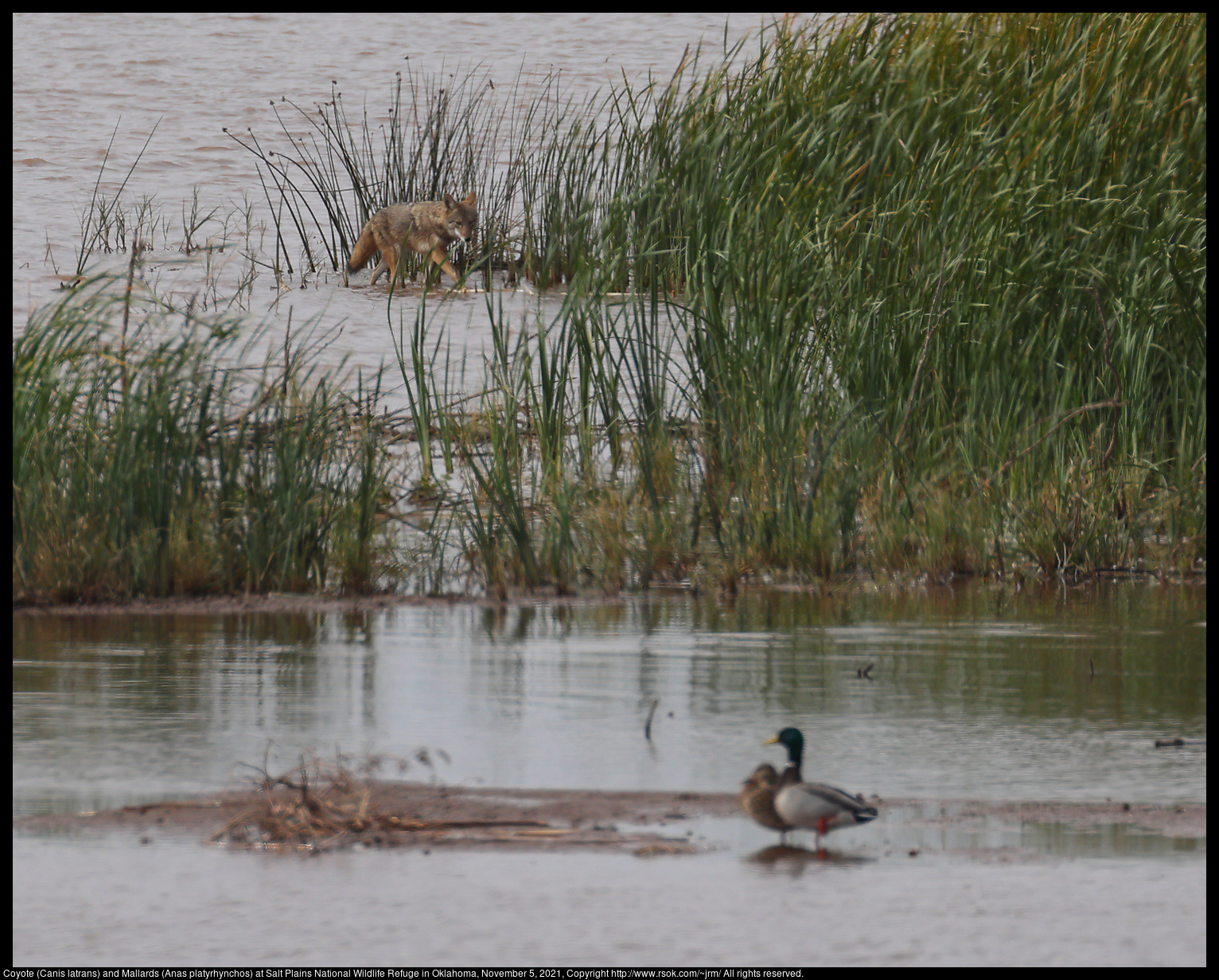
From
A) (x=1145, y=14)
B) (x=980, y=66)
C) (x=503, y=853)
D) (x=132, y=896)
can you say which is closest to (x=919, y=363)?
(x=980, y=66)

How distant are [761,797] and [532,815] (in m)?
0.64

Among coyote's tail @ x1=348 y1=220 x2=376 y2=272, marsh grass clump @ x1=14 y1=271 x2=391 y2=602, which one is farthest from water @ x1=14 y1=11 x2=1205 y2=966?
coyote's tail @ x1=348 y1=220 x2=376 y2=272

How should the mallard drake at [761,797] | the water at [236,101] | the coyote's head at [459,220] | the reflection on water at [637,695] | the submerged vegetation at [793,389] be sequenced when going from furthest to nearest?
the coyote's head at [459,220], the water at [236,101], the submerged vegetation at [793,389], the reflection on water at [637,695], the mallard drake at [761,797]

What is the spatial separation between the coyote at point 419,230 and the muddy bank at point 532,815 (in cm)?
928

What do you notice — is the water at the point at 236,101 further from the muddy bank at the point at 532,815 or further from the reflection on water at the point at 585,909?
the reflection on water at the point at 585,909

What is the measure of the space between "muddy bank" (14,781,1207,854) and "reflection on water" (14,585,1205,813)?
139 mm

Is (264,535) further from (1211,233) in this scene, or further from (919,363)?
(1211,233)

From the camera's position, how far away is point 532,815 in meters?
5.05

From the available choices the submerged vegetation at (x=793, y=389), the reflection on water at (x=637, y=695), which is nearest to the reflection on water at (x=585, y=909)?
the reflection on water at (x=637, y=695)

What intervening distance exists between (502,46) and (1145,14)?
14414 millimetres

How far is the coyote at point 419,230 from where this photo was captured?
14367mm

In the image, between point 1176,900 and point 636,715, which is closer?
point 1176,900

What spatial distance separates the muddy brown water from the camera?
4082mm

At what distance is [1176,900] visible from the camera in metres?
4.29
